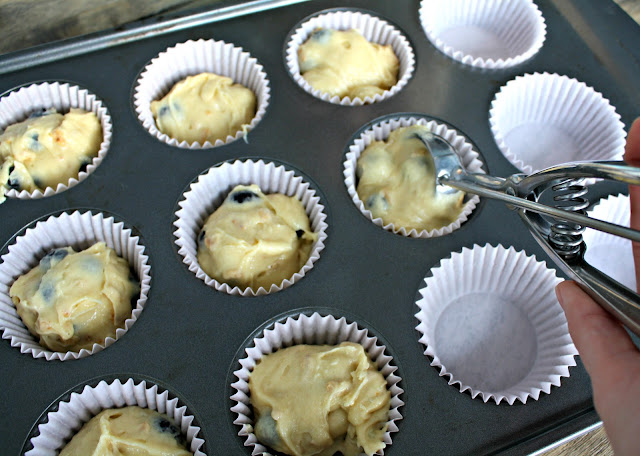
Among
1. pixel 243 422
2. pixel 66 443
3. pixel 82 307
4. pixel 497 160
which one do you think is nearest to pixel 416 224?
pixel 497 160

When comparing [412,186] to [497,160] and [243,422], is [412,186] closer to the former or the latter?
[497,160]

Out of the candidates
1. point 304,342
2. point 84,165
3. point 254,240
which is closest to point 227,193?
point 254,240

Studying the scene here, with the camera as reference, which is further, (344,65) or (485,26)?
(485,26)

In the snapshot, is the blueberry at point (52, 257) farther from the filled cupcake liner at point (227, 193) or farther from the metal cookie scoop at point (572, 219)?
the metal cookie scoop at point (572, 219)

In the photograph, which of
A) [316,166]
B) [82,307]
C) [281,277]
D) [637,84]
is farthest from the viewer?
[637,84]

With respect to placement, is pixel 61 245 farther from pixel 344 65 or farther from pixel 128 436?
pixel 344 65

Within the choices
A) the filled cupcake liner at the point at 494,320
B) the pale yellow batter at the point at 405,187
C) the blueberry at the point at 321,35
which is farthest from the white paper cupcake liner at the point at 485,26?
the filled cupcake liner at the point at 494,320
